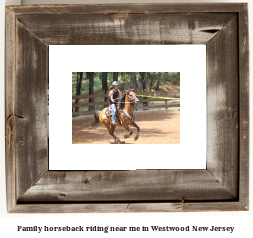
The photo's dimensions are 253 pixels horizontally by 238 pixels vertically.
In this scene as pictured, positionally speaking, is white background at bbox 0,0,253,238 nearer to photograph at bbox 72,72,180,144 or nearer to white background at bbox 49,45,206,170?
white background at bbox 49,45,206,170

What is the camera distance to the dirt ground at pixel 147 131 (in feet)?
3.29

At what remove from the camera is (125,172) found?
3.25 feet

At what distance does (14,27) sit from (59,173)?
68 centimetres

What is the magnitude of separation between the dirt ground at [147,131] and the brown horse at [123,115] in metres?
0.02

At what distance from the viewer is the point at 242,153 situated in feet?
3.18

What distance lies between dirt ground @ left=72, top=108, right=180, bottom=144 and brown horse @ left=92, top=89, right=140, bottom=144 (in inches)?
0.7

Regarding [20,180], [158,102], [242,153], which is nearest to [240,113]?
[242,153]

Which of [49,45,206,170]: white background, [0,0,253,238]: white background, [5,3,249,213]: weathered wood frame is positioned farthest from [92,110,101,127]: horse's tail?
[0,0,253,238]: white background

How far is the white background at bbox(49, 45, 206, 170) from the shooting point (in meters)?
0.99

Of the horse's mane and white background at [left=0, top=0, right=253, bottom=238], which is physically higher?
the horse's mane

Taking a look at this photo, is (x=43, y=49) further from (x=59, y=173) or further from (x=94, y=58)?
(x=59, y=173)
